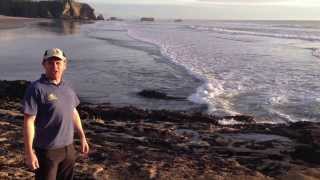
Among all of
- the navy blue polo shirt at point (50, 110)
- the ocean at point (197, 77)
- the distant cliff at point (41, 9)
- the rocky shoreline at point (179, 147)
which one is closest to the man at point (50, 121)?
the navy blue polo shirt at point (50, 110)

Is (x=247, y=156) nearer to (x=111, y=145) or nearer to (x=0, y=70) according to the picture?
(x=111, y=145)

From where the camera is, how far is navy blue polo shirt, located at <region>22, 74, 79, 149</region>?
4.57m

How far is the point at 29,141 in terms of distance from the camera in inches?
177

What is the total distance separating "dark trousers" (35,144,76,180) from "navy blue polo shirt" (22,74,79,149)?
0.18ft

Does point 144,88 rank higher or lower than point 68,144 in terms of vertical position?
lower

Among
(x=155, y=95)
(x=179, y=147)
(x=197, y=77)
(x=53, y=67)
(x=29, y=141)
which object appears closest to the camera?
(x=29, y=141)

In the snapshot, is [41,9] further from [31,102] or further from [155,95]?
[31,102]

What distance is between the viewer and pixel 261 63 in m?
23.7

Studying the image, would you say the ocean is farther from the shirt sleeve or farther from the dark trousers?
the shirt sleeve

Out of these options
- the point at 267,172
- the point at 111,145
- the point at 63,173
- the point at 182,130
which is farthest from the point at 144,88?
the point at 63,173

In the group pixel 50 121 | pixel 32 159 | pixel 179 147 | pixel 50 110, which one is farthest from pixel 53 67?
pixel 179 147

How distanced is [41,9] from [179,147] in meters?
113

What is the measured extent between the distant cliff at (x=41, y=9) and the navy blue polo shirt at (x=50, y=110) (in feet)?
370

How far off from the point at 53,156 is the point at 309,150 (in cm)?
491
